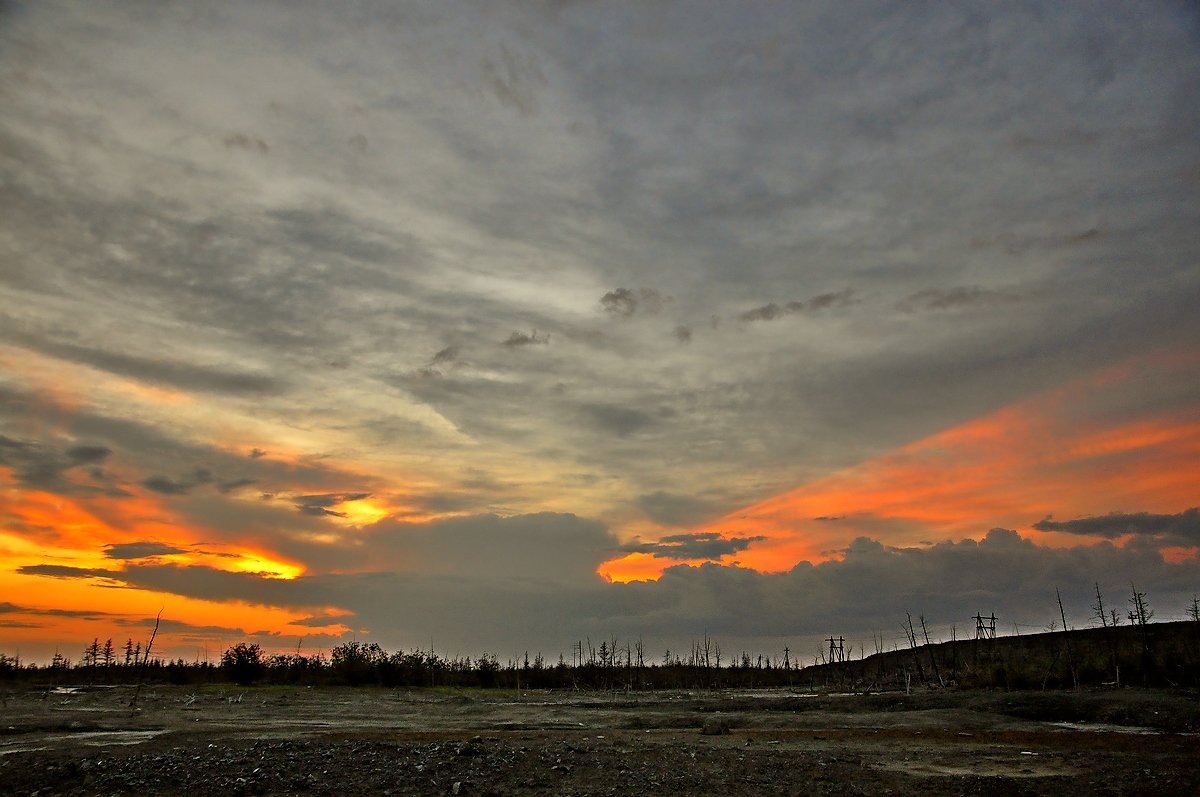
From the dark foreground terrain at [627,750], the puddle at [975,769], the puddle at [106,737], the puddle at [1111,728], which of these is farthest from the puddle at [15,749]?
the puddle at [1111,728]

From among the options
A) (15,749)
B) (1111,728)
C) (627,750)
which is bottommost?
(1111,728)

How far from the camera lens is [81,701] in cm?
4856

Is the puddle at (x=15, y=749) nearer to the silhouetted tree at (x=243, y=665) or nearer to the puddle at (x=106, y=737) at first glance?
the puddle at (x=106, y=737)

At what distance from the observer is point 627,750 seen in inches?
885

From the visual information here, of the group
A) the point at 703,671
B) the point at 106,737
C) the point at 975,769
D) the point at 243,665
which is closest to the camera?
the point at 975,769

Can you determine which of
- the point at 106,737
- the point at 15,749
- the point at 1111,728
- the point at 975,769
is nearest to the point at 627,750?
the point at 975,769

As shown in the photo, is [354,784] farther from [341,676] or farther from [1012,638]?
[1012,638]

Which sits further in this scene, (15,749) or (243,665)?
(243,665)

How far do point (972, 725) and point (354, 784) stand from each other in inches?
1115

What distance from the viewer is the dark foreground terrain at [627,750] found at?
17.2 metres

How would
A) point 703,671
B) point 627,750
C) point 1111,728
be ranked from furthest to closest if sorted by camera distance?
point 703,671
point 1111,728
point 627,750

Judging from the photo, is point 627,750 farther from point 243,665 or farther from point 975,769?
point 243,665

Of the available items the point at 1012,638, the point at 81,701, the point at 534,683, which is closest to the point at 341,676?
the point at 534,683

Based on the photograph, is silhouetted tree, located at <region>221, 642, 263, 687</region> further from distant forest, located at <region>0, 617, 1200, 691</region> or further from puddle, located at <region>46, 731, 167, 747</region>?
puddle, located at <region>46, 731, 167, 747</region>
